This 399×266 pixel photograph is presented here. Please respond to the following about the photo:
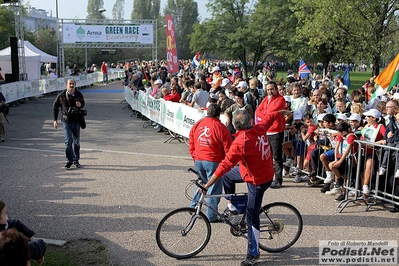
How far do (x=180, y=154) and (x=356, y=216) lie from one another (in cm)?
577

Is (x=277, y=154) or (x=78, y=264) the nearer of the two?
(x=78, y=264)

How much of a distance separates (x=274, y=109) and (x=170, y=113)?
6.53 m

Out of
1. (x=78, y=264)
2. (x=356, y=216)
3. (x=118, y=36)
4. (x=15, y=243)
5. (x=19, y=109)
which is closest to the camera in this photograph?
(x=15, y=243)

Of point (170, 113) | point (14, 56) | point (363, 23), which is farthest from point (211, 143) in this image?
point (14, 56)

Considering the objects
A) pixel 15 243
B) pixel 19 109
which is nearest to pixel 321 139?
pixel 15 243

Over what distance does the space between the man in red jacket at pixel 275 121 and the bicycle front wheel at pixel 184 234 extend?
337cm

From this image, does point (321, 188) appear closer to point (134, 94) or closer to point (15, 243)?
point (15, 243)

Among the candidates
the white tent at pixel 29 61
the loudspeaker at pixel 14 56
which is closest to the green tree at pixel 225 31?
the white tent at pixel 29 61

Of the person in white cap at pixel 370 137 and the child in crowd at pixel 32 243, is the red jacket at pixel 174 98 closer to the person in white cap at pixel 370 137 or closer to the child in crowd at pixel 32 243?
the person in white cap at pixel 370 137

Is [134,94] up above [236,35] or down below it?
below

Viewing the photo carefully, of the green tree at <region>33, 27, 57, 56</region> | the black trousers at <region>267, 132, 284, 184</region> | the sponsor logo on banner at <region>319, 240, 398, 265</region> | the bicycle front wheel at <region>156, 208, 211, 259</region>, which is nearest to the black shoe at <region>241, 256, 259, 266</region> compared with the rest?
the bicycle front wheel at <region>156, 208, 211, 259</region>

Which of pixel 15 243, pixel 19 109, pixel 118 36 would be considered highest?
pixel 118 36

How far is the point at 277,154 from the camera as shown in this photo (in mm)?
8891

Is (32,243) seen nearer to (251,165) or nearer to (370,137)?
(251,165)
